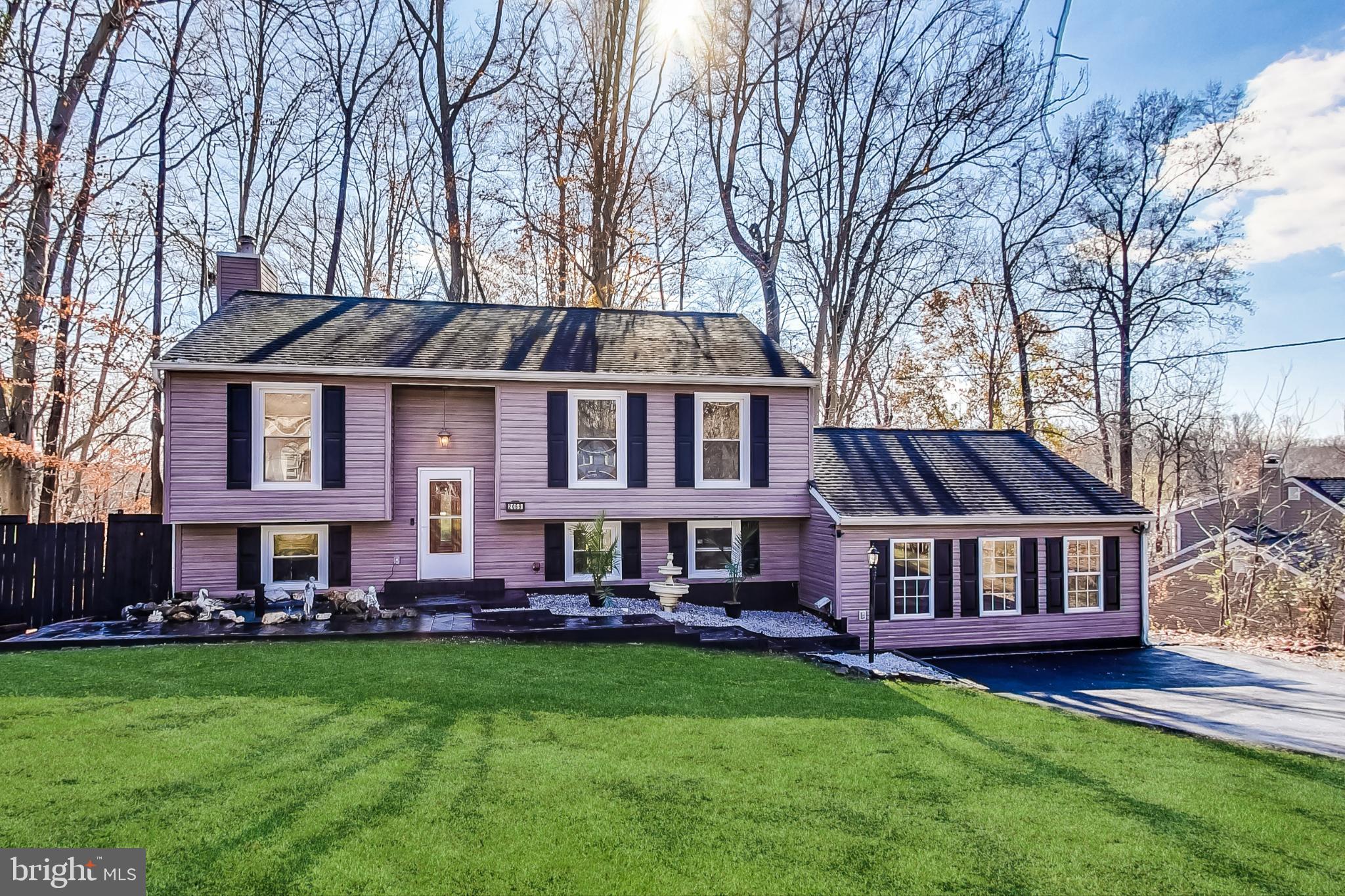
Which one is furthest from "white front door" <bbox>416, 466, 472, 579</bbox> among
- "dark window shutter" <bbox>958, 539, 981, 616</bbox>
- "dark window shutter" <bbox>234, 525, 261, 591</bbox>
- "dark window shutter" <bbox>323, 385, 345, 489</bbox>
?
"dark window shutter" <bbox>958, 539, 981, 616</bbox>

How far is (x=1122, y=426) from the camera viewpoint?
20938 millimetres

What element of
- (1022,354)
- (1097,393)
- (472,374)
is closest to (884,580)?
(472,374)

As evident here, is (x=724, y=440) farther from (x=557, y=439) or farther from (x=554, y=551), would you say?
(x=554, y=551)

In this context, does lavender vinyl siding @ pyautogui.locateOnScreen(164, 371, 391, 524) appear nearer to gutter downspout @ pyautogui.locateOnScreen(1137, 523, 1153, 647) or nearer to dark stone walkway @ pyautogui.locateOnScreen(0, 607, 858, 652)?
dark stone walkway @ pyautogui.locateOnScreen(0, 607, 858, 652)

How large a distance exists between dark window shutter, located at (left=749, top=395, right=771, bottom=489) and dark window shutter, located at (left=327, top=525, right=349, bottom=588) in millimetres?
7352

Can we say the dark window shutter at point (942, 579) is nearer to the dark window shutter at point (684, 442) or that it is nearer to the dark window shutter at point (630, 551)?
the dark window shutter at point (684, 442)

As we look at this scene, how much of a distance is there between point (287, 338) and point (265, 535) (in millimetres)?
3428

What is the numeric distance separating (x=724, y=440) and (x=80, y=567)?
10.6 metres

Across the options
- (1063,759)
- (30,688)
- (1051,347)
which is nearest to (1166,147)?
(1051,347)

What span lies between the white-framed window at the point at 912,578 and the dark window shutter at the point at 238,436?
11083 millimetres

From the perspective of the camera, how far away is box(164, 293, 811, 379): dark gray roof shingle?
1147 centimetres

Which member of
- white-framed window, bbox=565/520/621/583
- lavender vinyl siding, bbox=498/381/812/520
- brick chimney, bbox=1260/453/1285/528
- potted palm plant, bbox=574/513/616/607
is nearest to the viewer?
potted palm plant, bbox=574/513/616/607

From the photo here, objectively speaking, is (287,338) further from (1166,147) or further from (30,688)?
(1166,147)

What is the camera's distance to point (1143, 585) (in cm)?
1336
